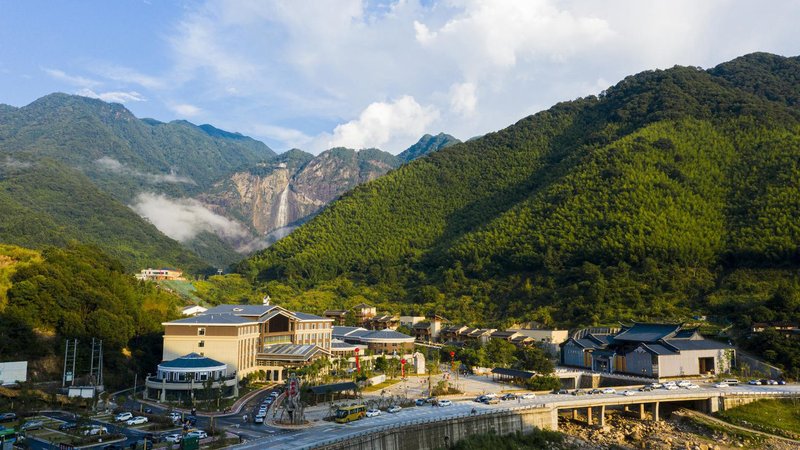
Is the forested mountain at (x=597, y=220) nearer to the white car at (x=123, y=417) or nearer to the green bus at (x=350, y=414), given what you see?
the green bus at (x=350, y=414)

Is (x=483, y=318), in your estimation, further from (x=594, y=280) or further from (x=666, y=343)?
(x=666, y=343)

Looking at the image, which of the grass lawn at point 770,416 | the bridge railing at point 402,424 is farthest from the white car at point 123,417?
the grass lawn at point 770,416

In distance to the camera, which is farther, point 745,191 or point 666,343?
point 745,191

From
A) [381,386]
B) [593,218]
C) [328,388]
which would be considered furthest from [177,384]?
[593,218]

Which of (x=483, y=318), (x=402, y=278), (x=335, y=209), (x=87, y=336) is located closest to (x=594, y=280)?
(x=483, y=318)

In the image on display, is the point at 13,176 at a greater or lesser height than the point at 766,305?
greater

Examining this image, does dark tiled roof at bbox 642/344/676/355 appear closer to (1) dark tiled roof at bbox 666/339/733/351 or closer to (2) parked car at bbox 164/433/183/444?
(1) dark tiled roof at bbox 666/339/733/351

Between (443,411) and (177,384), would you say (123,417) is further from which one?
(443,411)
